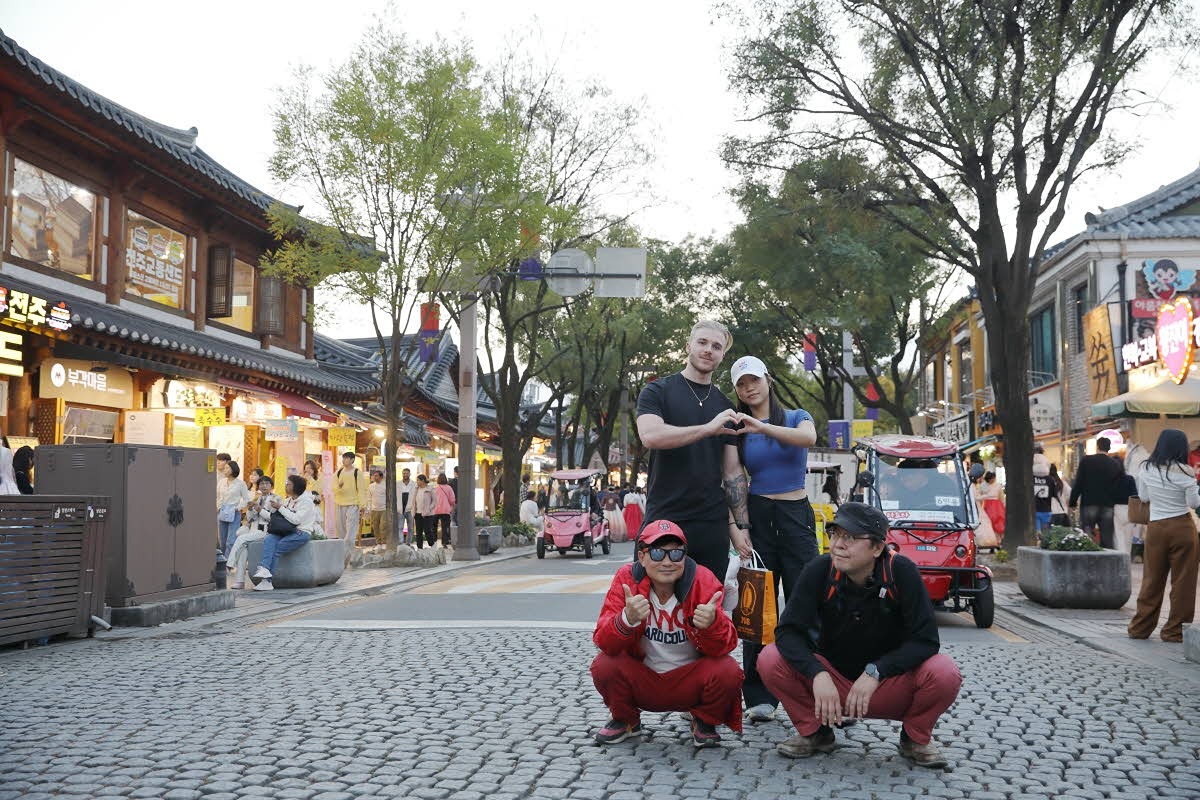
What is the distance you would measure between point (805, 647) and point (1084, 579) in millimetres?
8071

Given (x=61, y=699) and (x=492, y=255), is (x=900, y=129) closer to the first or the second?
(x=492, y=255)

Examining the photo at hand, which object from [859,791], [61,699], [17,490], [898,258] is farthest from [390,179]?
[859,791]

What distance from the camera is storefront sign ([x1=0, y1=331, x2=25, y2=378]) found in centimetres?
1401

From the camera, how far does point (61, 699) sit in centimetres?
668

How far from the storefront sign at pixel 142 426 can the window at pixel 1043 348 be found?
77.7 feet

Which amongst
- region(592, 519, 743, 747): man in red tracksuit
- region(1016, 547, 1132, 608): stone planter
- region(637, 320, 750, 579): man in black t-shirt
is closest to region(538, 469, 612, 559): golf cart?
region(1016, 547, 1132, 608): stone planter

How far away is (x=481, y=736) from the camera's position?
559 cm

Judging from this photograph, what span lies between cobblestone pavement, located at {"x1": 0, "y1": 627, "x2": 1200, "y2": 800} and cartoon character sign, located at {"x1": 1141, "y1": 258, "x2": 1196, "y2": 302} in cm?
1992

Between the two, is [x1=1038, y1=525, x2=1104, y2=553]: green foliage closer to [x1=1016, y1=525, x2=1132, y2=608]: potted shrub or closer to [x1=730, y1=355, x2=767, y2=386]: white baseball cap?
[x1=1016, y1=525, x2=1132, y2=608]: potted shrub

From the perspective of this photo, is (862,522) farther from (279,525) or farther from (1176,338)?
(1176,338)

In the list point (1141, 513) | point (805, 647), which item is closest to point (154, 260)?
point (1141, 513)

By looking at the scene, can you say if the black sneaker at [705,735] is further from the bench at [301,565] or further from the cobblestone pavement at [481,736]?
the bench at [301,565]

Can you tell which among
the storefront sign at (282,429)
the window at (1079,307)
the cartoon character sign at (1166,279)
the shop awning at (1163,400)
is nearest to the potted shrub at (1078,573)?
the shop awning at (1163,400)

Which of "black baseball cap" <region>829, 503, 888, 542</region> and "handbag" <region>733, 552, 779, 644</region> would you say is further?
"handbag" <region>733, 552, 779, 644</region>
